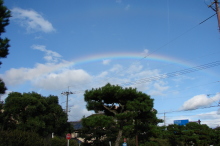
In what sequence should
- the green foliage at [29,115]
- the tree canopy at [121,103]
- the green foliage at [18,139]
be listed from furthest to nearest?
the green foliage at [29,115] → the tree canopy at [121,103] → the green foliage at [18,139]

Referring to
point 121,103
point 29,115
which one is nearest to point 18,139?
point 121,103

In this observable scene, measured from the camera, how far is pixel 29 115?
78.4 ft

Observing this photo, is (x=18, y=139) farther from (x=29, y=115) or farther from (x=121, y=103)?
(x=29, y=115)

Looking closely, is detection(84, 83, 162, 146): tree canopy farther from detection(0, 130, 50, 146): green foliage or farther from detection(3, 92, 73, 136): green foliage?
detection(3, 92, 73, 136): green foliage

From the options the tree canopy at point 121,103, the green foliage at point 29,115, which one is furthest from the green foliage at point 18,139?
the green foliage at point 29,115

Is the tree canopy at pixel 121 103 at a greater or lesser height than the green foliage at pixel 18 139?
greater

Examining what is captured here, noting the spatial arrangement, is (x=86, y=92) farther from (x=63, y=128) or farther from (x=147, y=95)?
(x=63, y=128)

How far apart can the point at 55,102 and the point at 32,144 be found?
14.8 m

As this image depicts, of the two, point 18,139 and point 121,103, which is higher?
point 121,103

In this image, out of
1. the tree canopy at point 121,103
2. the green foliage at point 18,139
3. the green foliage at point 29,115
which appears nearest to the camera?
the green foliage at point 18,139

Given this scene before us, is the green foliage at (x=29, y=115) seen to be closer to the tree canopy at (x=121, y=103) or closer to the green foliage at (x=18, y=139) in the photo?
the green foliage at (x=18, y=139)

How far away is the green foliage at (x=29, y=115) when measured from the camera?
76.8 feet

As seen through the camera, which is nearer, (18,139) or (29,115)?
(18,139)

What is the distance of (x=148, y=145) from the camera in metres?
20.5
